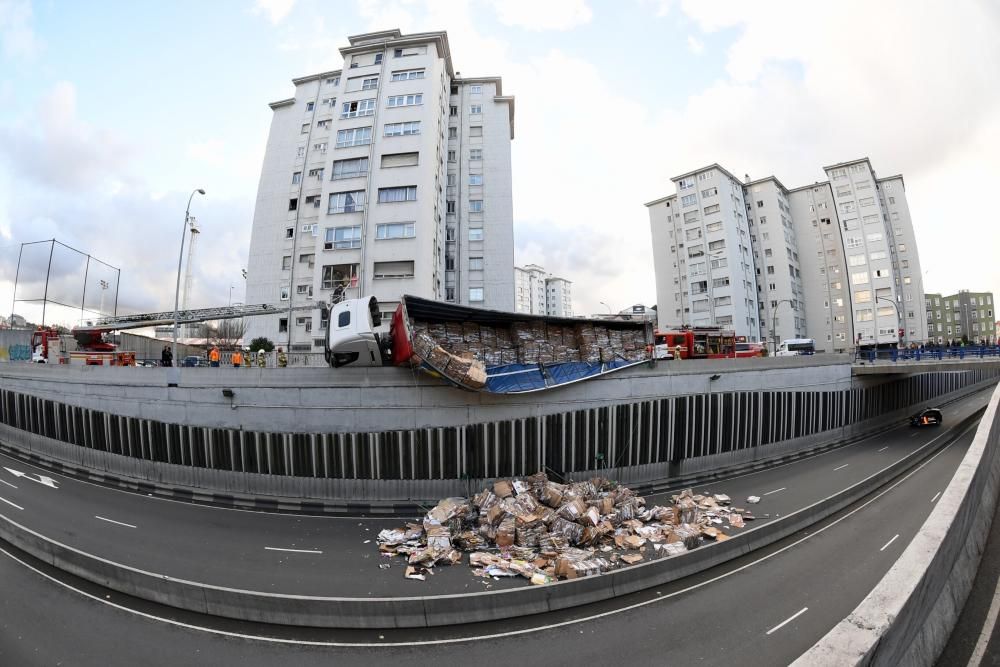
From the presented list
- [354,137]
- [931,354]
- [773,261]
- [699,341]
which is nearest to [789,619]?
[699,341]

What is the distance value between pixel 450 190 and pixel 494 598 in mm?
37254

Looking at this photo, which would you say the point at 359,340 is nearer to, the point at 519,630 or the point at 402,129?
the point at 519,630

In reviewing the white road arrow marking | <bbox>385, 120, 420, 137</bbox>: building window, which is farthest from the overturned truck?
<bbox>385, 120, 420, 137</bbox>: building window

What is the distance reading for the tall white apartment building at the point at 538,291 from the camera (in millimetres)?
145000

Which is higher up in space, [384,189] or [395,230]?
[384,189]

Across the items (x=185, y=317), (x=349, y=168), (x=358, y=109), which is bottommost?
(x=185, y=317)

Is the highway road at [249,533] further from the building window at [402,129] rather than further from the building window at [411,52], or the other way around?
the building window at [411,52]

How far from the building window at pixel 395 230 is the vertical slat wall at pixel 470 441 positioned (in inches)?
746

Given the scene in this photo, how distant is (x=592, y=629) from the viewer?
8.01m

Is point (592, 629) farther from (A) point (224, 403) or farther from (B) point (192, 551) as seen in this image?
(A) point (224, 403)

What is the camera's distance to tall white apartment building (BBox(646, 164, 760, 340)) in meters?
51.5

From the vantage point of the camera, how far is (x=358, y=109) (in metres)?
34.8

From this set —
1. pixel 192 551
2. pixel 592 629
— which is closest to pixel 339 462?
pixel 192 551

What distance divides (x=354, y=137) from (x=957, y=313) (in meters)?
148
